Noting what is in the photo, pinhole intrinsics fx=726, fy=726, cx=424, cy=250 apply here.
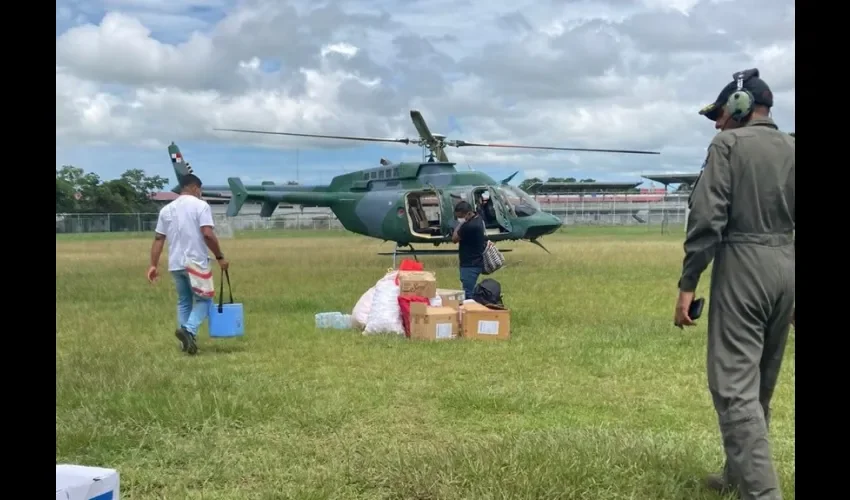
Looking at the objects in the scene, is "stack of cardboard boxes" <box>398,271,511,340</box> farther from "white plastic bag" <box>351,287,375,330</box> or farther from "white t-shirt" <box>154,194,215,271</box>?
"white t-shirt" <box>154,194,215,271</box>

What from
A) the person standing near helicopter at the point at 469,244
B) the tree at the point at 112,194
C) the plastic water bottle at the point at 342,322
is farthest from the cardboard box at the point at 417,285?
the tree at the point at 112,194

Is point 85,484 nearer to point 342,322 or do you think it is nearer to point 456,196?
point 342,322

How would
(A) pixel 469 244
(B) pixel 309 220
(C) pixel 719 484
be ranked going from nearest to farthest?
(C) pixel 719 484, (A) pixel 469 244, (B) pixel 309 220

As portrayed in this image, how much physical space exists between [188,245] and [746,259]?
5.26m

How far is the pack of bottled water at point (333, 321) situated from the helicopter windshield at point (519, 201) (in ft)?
27.4

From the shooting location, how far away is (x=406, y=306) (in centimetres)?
769

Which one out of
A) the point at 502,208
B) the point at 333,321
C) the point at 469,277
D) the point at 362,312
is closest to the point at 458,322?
the point at 362,312

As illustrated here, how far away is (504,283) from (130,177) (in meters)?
47.3

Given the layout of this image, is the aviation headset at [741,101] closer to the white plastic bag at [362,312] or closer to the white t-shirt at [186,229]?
the white t-shirt at [186,229]

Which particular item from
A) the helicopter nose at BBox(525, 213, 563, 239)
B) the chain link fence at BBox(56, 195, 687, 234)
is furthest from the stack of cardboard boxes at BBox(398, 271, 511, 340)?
the chain link fence at BBox(56, 195, 687, 234)

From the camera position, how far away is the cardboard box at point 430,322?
733cm
